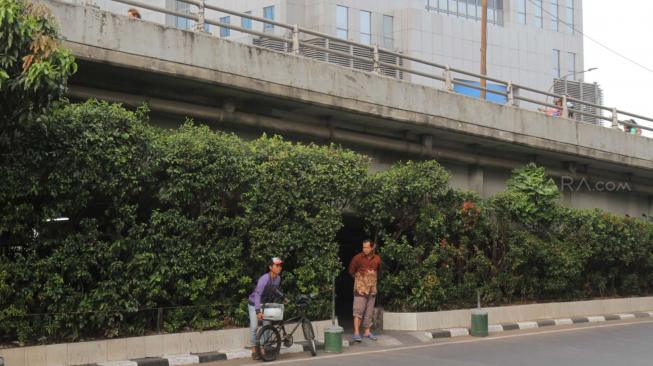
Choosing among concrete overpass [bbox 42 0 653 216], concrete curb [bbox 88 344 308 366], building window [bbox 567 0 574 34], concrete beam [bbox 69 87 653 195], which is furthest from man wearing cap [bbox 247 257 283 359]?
building window [bbox 567 0 574 34]

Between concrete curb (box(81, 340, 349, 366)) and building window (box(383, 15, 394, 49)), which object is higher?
building window (box(383, 15, 394, 49))

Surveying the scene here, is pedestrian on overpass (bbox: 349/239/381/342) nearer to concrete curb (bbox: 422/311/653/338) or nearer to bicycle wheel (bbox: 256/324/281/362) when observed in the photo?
concrete curb (bbox: 422/311/653/338)

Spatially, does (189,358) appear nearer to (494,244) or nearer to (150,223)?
(150,223)

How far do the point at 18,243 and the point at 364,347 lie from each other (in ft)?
20.5

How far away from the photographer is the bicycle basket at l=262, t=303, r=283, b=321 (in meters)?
12.3

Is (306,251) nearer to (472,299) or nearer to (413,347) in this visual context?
(413,347)

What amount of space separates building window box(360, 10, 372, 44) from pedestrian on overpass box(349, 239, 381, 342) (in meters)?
37.2

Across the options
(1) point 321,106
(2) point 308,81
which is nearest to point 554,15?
(1) point 321,106

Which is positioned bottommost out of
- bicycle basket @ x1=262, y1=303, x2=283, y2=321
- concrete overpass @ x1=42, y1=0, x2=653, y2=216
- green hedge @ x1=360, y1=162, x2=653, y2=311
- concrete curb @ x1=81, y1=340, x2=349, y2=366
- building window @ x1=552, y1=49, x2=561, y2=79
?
concrete curb @ x1=81, y1=340, x2=349, y2=366

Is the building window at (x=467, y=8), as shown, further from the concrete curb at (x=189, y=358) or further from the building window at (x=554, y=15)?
the concrete curb at (x=189, y=358)

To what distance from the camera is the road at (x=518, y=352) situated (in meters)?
12.2

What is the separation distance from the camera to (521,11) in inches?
2295

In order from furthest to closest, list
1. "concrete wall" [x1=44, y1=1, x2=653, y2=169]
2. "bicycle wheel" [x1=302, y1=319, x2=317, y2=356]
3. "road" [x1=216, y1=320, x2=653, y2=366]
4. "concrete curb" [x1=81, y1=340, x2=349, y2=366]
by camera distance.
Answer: "bicycle wheel" [x1=302, y1=319, x2=317, y2=356]
"concrete wall" [x1=44, y1=1, x2=653, y2=169]
"road" [x1=216, y1=320, x2=653, y2=366]
"concrete curb" [x1=81, y1=340, x2=349, y2=366]

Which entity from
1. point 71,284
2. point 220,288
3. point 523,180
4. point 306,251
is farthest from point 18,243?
point 523,180
